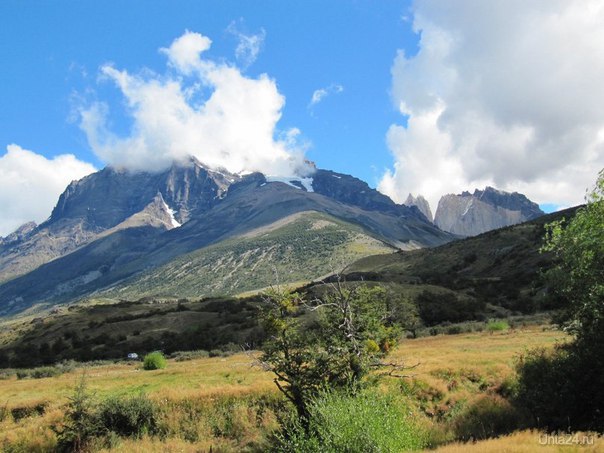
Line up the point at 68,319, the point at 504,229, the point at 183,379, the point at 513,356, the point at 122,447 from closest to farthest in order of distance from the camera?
the point at 122,447, the point at 513,356, the point at 183,379, the point at 68,319, the point at 504,229

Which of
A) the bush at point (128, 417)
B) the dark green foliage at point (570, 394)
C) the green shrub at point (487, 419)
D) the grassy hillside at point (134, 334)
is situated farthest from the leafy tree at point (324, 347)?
the grassy hillside at point (134, 334)

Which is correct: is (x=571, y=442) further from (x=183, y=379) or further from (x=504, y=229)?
(x=504, y=229)

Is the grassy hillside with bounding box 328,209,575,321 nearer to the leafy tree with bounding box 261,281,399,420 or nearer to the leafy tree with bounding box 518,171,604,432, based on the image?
the leafy tree with bounding box 518,171,604,432

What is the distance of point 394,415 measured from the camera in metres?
16.6

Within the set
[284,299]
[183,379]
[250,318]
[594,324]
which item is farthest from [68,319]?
[594,324]

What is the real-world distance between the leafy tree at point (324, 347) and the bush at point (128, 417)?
9726 millimetres

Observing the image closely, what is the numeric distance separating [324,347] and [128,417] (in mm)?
12820

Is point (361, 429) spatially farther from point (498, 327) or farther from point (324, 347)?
point (498, 327)

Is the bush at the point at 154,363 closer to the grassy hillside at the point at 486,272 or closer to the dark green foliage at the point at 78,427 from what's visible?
the dark green foliage at the point at 78,427

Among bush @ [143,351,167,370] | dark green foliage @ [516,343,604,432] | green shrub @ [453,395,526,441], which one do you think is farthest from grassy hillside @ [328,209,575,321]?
bush @ [143,351,167,370]

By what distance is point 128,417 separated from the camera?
85.8ft

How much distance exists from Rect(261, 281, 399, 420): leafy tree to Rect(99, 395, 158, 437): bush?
9726 millimetres

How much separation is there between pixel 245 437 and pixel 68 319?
90.3m

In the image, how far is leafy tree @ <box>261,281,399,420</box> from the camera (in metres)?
20.4
